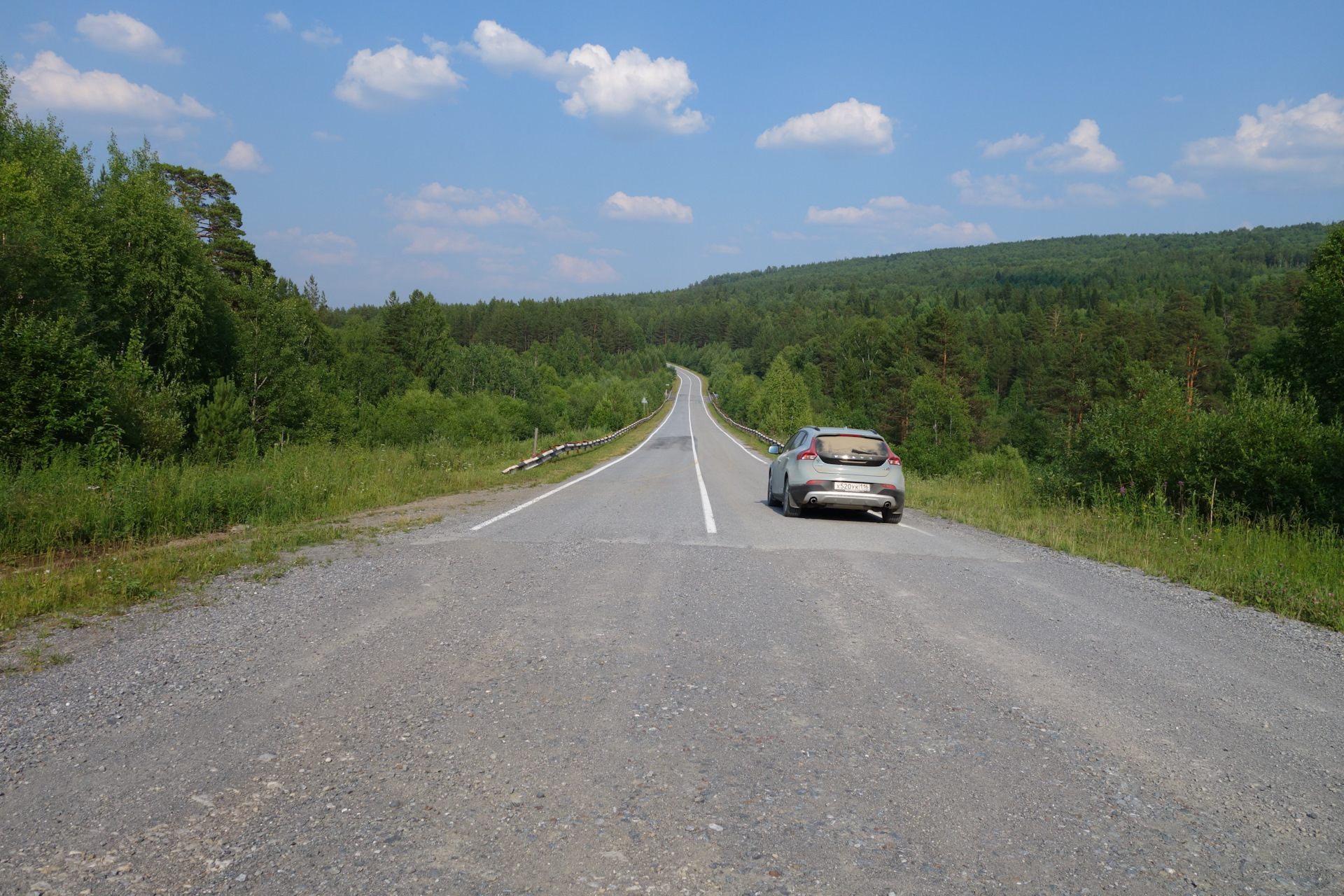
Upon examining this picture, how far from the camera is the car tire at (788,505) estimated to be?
523 inches

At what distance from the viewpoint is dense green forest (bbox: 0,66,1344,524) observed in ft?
46.1

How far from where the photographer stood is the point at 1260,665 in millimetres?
5441

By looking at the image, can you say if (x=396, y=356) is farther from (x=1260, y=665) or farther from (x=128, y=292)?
(x=1260, y=665)

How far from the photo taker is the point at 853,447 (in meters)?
13.2

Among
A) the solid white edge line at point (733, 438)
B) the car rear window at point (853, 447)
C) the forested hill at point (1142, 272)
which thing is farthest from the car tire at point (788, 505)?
the forested hill at point (1142, 272)

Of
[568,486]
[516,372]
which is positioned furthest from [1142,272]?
[568,486]

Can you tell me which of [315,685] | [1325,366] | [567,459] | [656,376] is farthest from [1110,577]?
[656,376]

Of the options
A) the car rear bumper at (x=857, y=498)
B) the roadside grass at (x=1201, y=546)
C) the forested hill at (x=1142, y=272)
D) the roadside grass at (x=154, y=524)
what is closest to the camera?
the roadside grass at (x=154, y=524)

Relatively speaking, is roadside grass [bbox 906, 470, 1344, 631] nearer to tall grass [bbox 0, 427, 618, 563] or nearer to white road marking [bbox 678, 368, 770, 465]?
tall grass [bbox 0, 427, 618, 563]

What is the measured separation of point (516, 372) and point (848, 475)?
75532mm

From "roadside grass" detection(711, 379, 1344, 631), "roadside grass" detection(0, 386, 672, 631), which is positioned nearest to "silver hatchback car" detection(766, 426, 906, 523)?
"roadside grass" detection(711, 379, 1344, 631)

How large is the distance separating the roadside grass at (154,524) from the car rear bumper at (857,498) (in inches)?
282

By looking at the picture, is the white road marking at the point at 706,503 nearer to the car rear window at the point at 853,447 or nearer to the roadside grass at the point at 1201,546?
the car rear window at the point at 853,447

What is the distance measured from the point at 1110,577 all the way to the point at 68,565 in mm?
11444
